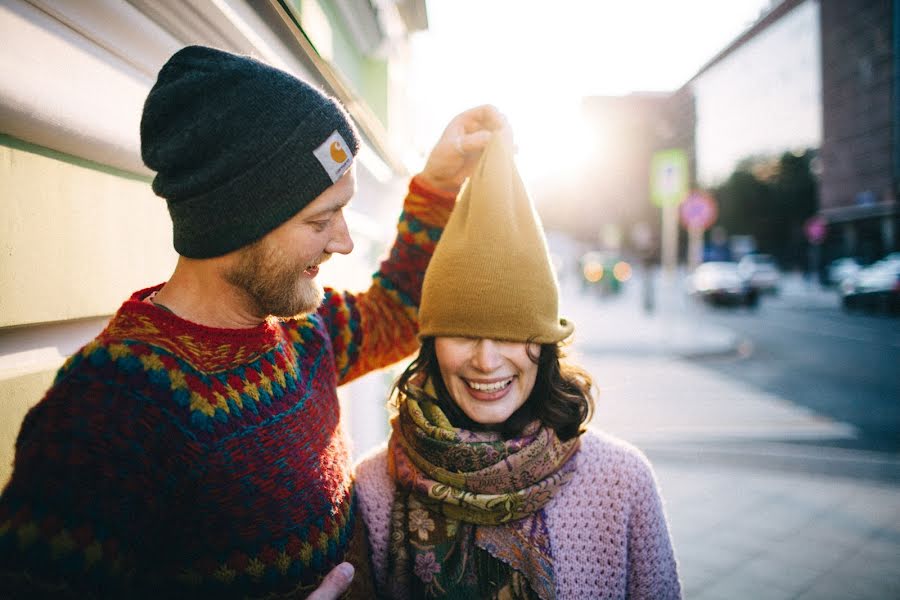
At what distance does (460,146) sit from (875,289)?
19118mm

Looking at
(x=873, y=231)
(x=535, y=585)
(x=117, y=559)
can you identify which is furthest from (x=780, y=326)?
(x=873, y=231)

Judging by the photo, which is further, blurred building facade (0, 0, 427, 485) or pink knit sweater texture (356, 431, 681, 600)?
pink knit sweater texture (356, 431, 681, 600)

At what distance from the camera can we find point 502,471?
61.3 inches

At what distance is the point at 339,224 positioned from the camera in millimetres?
1465

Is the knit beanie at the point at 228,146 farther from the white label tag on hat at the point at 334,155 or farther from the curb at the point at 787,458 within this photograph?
the curb at the point at 787,458

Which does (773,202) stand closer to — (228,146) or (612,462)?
(612,462)

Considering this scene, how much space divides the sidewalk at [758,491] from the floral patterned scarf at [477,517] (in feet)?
1.78

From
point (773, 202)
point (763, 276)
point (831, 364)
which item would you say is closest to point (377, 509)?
point (831, 364)

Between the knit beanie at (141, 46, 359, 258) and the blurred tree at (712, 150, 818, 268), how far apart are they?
4750 cm

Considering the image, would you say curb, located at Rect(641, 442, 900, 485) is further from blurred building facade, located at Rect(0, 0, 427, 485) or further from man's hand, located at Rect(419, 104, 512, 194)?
blurred building facade, located at Rect(0, 0, 427, 485)

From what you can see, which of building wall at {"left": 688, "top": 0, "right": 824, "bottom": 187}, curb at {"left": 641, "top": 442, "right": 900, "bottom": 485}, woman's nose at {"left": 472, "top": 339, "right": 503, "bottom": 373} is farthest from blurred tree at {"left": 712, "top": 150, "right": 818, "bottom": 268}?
woman's nose at {"left": 472, "top": 339, "right": 503, "bottom": 373}

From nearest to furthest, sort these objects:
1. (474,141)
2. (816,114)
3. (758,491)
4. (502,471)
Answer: (502,471) → (474,141) → (758,491) → (816,114)

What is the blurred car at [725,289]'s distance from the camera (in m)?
20.5

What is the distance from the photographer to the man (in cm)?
92
